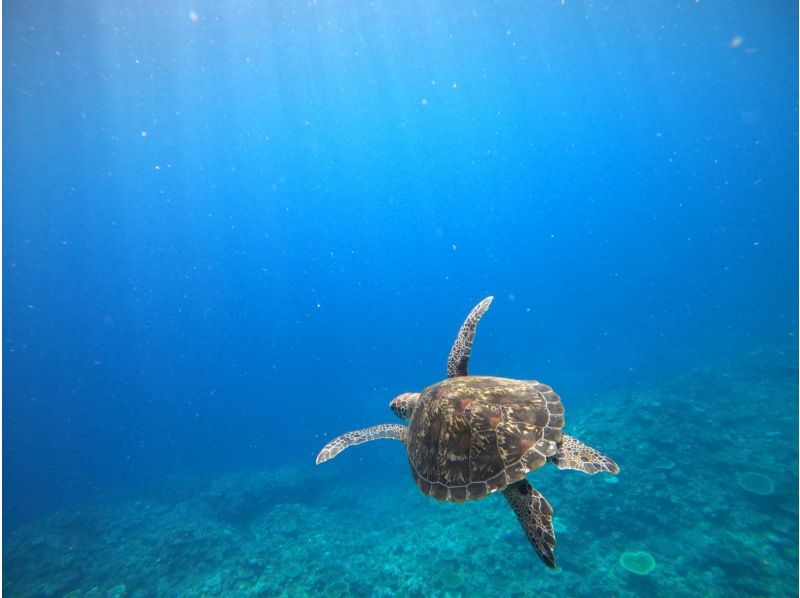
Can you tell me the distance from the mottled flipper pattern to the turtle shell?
1.09 metres

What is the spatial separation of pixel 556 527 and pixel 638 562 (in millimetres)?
1737

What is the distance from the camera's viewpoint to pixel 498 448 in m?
3.21

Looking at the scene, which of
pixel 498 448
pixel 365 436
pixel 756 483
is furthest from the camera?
pixel 756 483

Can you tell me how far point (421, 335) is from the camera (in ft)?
272

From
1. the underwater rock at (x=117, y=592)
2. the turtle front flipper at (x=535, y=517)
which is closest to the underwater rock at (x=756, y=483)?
the turtle front flipper at (x=535, y=517)

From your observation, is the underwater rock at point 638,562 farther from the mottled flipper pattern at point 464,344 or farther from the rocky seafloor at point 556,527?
the mottled flipper pattern at point 464,344

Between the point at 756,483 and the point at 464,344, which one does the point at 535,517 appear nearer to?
the point at 464,344

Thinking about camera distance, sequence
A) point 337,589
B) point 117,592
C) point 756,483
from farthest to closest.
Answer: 1. point 117,592
2. point 337,589
3. point 756,483

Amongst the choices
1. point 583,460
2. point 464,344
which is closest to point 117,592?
point 464,344

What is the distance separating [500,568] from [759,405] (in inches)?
472

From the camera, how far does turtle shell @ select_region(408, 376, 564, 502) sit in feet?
10.2

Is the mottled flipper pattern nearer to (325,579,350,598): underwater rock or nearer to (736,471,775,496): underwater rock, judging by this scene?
(325,579,350,598): underwater rock

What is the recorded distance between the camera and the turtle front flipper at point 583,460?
3.14 m

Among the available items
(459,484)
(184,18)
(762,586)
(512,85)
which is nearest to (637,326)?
(512,85)
